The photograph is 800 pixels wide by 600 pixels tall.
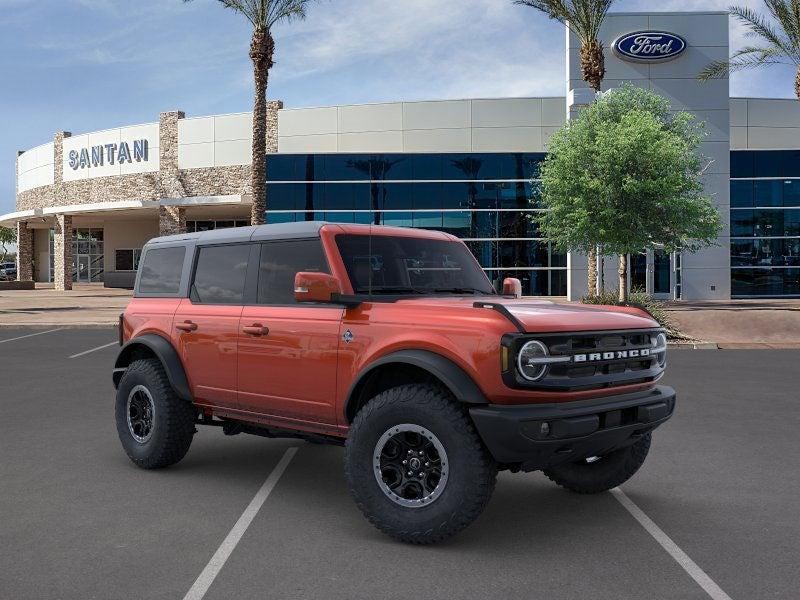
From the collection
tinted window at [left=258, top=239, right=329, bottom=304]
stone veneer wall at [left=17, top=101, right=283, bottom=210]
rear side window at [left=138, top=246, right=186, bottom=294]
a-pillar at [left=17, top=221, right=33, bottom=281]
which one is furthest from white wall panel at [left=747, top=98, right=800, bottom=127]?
a-pillar at [left=17, top=221, right=33, bottom=281]

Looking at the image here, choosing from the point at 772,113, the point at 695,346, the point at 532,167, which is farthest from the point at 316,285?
the point at 772,113

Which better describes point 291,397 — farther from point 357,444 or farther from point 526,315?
point 526,315

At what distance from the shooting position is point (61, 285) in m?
49.0

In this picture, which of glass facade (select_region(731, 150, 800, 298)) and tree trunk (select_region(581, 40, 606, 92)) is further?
glass facade (select_region(731, 150, 800, 298))

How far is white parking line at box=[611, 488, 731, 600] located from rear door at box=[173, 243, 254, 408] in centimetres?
301

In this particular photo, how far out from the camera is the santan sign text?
149 ft

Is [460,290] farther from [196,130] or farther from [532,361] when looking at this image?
[196,130]

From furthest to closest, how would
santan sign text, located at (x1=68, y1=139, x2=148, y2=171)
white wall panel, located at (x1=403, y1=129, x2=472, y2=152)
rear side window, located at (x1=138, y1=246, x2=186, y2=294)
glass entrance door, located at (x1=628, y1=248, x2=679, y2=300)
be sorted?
santan sign text, located at (x1=68, y1=139, x2=148, y2=171), white wall panel, located at (x1=403, y1=129, x2=472, y2=152), glass entrance door, located at (x1=628, y1=248, x2=679, y2=300), rear side window, located at (x1=138, y1=246, x2=186, y2=294)

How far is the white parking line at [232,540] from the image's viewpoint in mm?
4012

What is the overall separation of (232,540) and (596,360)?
248cm

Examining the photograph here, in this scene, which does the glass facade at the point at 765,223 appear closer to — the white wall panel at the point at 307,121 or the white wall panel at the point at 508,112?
the white wall panel at the point at 508,112

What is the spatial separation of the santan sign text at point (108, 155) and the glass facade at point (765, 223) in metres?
32.1

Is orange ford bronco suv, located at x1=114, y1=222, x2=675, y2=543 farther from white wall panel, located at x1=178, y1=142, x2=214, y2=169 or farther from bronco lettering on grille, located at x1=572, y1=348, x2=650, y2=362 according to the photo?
white wall panel, located at x1=178, y1=142, x2=214, y2=169

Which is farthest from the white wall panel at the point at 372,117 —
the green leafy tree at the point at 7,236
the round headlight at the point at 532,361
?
the green leafy tree at the point at 7,236
